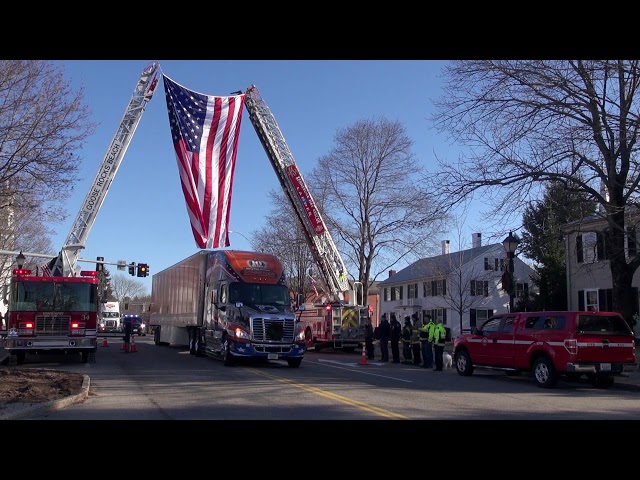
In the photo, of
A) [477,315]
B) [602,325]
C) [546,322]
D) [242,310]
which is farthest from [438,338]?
[477,315]

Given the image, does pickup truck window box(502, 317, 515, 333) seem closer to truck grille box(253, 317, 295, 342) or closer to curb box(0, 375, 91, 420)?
truck grille box(253, 317, 295, 342)

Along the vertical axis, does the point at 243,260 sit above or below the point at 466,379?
above

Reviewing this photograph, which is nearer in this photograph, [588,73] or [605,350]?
[605,350]

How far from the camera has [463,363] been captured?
1961 cm

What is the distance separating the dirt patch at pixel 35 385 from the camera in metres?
12.1

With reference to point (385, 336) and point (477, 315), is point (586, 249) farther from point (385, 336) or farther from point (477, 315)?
point (477, 315)

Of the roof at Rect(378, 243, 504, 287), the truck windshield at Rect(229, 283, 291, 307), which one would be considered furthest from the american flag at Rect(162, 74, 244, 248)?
the roof at Rect(378, 243, 504, 287)

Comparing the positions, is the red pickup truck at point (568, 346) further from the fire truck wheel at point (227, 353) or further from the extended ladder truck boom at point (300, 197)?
the extended ladder truck boom at point (300, 197)

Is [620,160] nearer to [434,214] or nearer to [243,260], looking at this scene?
[434,214]
